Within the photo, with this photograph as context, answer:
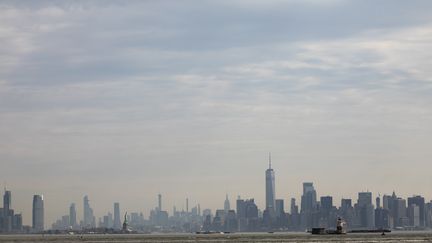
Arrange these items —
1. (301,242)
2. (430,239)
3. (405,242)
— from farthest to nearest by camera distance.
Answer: (430,239), (405,242), (301,242)

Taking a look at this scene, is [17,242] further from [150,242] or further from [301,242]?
[301,242]

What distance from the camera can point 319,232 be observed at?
553 feet

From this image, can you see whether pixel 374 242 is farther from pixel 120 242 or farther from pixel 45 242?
pixel 45 242

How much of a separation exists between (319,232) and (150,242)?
49.1m

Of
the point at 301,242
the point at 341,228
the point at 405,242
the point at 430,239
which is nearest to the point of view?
the point at 301,242

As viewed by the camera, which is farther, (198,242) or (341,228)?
(341,228)

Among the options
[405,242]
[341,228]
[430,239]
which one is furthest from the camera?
[341,228]

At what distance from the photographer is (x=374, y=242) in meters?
132

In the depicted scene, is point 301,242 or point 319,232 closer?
point 301,242

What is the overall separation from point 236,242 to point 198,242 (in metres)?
5.63

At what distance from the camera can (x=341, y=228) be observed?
164m

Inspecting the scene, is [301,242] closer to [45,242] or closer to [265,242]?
[265,242]

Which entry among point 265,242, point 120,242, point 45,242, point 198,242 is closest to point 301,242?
point 265,242

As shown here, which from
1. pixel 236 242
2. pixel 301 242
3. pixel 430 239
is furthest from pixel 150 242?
pixel 430 239
